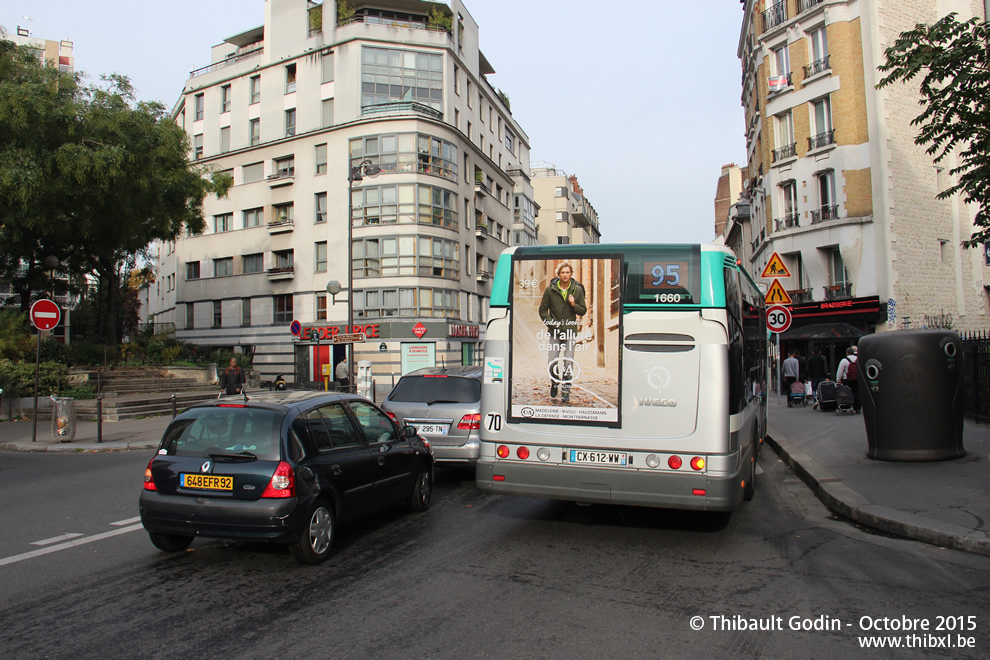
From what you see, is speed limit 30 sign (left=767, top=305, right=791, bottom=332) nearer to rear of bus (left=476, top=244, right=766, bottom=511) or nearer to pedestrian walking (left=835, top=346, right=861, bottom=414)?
pedestrian walking (left=835, top=346, right=861, bottom=414)

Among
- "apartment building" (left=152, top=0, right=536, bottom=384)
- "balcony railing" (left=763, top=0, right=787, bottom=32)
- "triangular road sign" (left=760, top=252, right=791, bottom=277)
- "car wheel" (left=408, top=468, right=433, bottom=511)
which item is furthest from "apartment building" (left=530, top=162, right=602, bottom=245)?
"car wheel" (left=408, top=468, right=433, bottom=511)

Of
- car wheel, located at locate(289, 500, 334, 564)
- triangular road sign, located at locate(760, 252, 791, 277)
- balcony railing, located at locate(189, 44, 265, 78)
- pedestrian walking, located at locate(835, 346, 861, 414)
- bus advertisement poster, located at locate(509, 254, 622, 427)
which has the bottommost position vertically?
car wheel, located at locate(289, 500, 334, 564)

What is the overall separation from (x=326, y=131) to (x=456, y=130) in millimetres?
7931

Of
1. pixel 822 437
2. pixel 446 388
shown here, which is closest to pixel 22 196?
pixel 446 388

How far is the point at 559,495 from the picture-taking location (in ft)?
20.1

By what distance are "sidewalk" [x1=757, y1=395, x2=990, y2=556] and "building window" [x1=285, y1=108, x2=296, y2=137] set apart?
3846cm

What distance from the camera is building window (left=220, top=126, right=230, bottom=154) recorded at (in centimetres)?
4562

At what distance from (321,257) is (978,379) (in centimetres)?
3561

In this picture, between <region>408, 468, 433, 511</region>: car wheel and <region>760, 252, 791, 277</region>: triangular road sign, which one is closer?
<region>408, 468, 433, 511</region>: car wheel

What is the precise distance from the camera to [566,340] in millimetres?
6199

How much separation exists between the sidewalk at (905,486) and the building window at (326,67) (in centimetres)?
3725

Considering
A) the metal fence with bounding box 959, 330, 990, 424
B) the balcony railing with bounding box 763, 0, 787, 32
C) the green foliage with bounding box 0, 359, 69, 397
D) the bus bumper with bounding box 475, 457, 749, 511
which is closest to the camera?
the bus bumper with bounding box 475, 457, 749, 511

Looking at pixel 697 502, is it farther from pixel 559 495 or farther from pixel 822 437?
pixel 822 437

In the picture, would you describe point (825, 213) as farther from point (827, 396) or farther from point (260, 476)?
point (260, 476)
